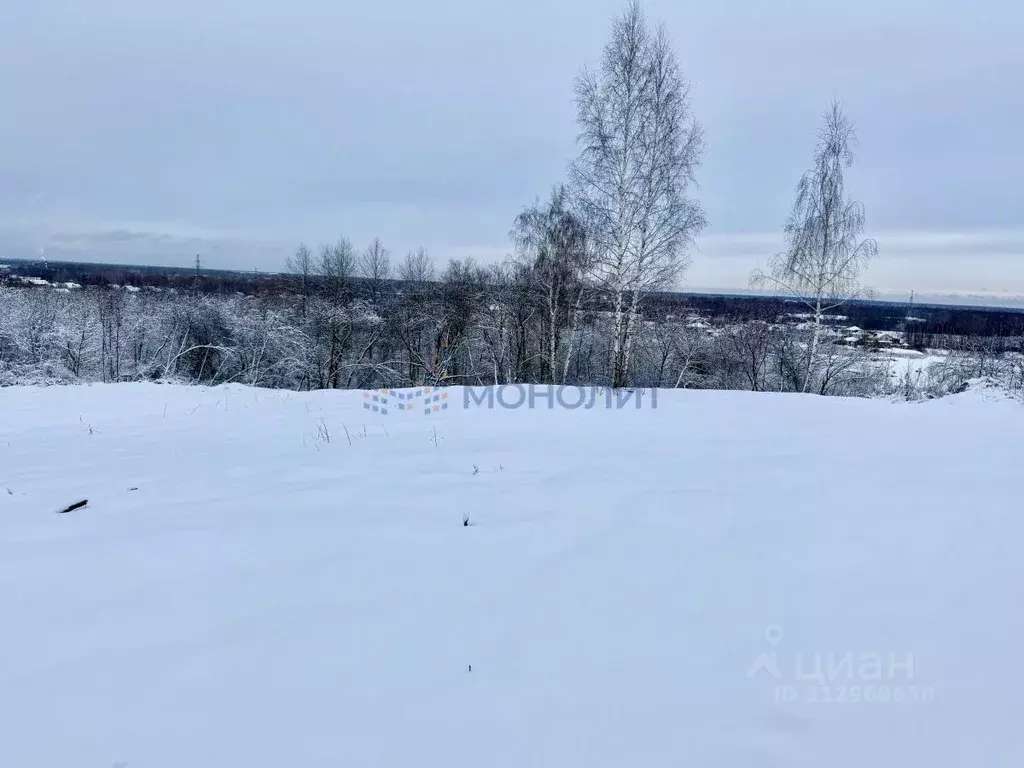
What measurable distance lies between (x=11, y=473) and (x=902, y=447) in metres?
8.40

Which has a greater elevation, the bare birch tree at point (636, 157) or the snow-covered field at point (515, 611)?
the bare birch tree at point (636, 157)

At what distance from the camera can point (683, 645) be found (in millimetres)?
1998

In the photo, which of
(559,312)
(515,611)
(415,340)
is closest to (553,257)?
(559,312)

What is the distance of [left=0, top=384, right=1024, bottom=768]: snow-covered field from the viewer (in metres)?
1.59

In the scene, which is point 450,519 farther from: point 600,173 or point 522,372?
point 522,372

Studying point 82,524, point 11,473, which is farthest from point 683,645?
point 11,473
